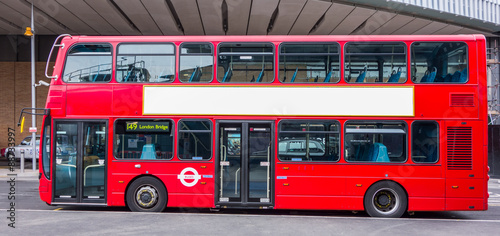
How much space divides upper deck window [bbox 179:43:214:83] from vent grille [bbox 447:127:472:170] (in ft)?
17.4

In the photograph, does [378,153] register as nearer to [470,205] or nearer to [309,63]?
[470,205]

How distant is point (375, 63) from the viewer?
9055mm

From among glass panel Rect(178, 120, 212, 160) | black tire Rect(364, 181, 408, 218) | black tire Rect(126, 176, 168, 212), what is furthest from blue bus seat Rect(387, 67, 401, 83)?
black tire Rect(126, 176, 168, 212)

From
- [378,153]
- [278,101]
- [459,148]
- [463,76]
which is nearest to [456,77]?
[463,76]

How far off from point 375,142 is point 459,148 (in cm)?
174

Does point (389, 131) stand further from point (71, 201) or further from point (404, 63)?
point (71, 201)

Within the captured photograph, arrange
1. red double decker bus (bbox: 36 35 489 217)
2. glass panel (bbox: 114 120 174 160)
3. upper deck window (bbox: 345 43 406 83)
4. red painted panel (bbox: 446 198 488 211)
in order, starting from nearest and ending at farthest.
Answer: red painted panel (bbox: 446 198 488 211)
red double decker bus (bbox: 36 35 489 217)
upper deck window (bbox: 345 43 406 83)
glass panel (bbox: 114 120 174 160)

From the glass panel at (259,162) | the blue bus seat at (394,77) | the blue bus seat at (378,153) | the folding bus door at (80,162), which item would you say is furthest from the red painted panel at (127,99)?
the blue bus seat at (394,77)

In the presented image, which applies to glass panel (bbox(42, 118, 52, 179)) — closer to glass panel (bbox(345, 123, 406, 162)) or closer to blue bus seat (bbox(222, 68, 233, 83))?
blue bus seat (bbox(222, 68, 233, 83))

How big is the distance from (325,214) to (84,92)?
19.9ft

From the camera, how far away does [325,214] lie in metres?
9.60

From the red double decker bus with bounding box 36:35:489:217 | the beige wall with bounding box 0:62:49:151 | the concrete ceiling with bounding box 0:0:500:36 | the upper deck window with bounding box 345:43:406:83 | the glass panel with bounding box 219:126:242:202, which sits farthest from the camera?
the beige wall with bounding box 0:62:49:151

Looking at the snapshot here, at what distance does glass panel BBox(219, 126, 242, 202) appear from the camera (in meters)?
9.15

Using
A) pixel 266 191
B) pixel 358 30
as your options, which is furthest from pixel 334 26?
pixel 266 191
